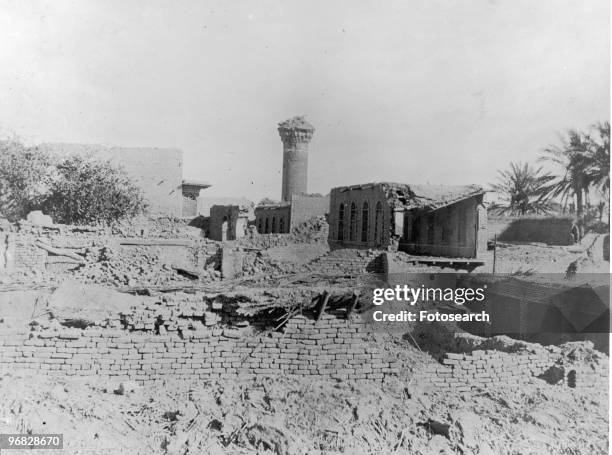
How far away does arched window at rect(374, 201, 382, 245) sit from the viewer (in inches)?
598

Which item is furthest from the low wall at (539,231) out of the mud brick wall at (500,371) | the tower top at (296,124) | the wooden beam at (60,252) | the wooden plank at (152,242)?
the wooden beam at (60,252)

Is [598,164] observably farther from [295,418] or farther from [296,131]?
[296,131]

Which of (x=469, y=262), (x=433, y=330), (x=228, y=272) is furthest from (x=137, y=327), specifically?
(x=469, y=262)

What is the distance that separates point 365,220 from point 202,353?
9.92 meters

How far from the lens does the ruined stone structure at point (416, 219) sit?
1466 centimetres

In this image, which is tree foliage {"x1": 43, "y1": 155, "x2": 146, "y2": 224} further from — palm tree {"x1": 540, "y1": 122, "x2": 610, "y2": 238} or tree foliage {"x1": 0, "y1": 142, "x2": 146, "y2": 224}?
palm tree {"x1": 540, "y1": 122, "x2": 610, "y2": 238}

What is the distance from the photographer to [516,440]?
6.66m

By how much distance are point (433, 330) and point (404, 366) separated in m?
1.26

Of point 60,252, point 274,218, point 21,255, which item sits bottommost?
point 21,255

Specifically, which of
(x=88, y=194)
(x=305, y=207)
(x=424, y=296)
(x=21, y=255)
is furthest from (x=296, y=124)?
(x=424, y=296)

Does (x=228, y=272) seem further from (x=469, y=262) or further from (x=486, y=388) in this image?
(x=486, y=388)

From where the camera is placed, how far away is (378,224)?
605 inches

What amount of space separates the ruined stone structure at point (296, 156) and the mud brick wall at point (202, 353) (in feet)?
85.0

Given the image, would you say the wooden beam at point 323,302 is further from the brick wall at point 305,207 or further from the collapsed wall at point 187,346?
the brick wall at point 305,207
